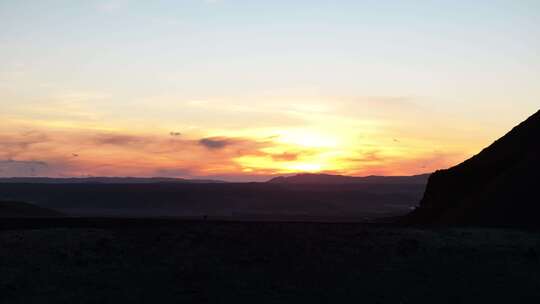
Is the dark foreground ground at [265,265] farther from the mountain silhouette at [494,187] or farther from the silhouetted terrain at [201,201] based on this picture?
the silhouetted terrain at [201,201]

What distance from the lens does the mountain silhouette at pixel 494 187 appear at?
41.1 m

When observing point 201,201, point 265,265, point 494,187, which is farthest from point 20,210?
point 201,201

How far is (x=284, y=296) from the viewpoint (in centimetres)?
2152

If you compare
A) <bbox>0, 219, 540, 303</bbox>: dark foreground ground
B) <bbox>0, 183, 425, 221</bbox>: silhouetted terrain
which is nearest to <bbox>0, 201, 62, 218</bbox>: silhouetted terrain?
<bbox>0, 219, 540, 303</bbox>: dark foreground ground

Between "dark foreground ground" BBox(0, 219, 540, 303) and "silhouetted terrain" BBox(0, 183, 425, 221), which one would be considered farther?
"silhouetted terrain" BBox(0, 183, 425, 221)

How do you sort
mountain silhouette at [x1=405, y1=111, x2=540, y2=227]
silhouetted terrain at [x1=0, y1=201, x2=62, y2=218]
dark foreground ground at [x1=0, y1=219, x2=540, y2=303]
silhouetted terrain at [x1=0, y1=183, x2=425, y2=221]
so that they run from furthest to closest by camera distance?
1. silhouetted terrain at [x1=0, y1=183, x2=425, y2=221]
2. silhouetted terrain at [x1=0, y1=201, x2=62, y2=218]
3. mountain silhouette at [x1=405, y1=111, x2=540, y2=227]
4. dark foreground ground at [x1=0, y1=219, x2=540, y2=303]

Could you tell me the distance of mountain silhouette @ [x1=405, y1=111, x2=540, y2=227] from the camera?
1618 inches

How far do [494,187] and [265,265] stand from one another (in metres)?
24.0

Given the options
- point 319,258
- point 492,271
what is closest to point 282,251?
point 319,258

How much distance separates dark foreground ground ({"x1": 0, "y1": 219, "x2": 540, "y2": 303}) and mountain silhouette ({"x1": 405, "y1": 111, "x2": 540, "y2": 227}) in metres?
7.50

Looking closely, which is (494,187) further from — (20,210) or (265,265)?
(20,210)

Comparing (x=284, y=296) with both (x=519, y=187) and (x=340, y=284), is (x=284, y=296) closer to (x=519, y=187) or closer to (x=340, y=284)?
(x=340, y=284)

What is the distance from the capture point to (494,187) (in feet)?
144

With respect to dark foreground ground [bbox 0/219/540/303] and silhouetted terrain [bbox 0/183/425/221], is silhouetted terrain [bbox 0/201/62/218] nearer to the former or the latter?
dark foreground ground [bbox 0/219/540/303]
